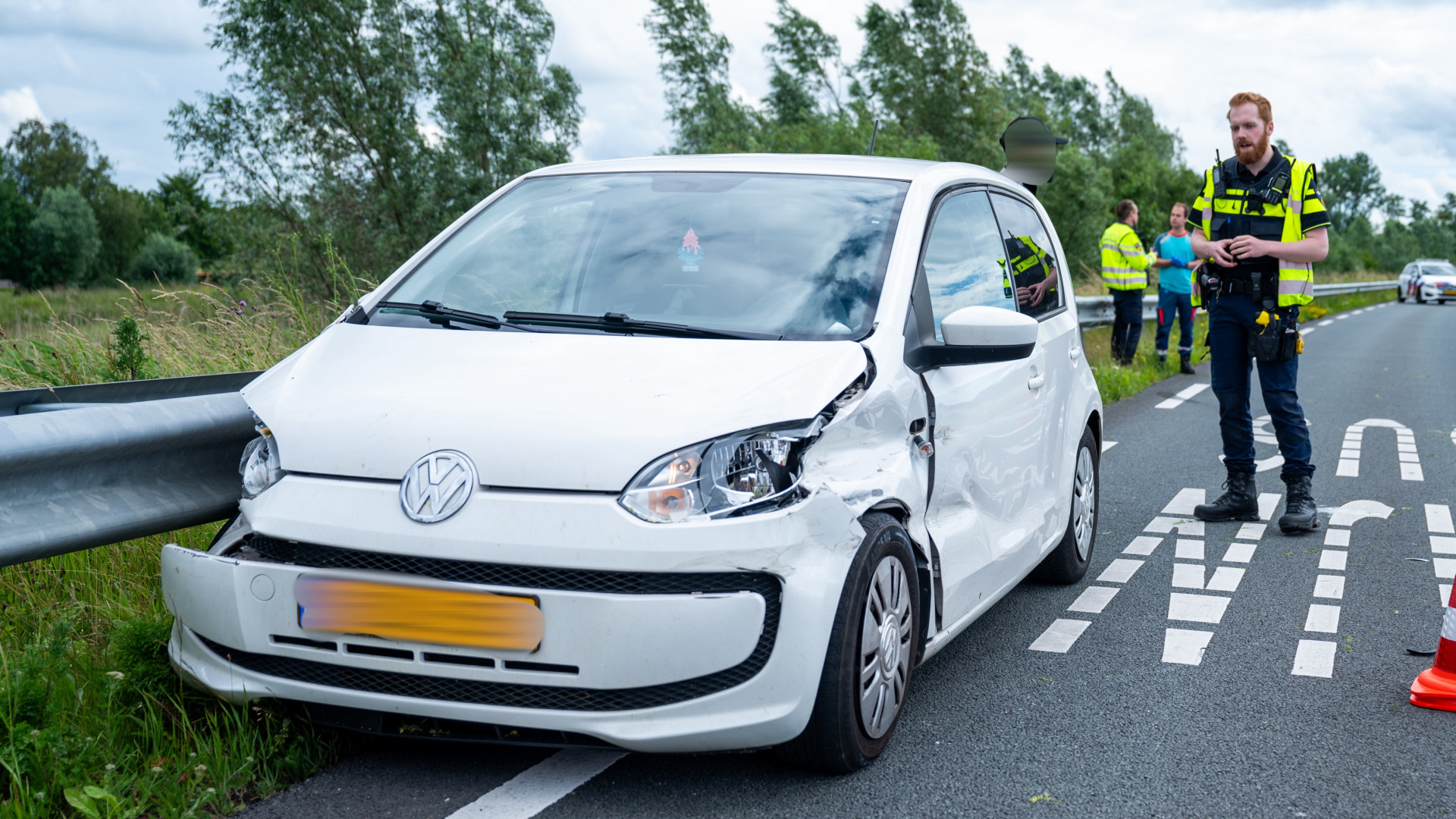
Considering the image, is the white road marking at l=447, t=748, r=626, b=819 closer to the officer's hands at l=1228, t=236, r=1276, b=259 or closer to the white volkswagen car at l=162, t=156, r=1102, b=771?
the white volkswagen car at l=162, t=156, r=1102, b=771

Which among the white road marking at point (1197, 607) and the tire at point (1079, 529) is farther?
the tire at point (1079, 529)

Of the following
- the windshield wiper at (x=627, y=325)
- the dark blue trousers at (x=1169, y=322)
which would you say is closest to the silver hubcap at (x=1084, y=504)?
the windshield wiper at (x=627, y=325)

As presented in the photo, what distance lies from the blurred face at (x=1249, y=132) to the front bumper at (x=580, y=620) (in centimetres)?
453

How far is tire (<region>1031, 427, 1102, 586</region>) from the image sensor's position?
17.2 feet

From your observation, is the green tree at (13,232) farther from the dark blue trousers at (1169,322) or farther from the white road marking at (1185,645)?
the white road marking at (1185,645)

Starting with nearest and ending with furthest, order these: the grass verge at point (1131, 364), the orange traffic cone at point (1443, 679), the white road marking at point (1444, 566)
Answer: the orange traffic cone at point (1443, 679) < the white road marking at point (1444, 566) < the grass verge at point (1131, 364)

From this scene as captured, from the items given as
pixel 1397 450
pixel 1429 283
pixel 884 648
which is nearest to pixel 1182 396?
pixel 1397 450

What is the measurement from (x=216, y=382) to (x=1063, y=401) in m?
3.28

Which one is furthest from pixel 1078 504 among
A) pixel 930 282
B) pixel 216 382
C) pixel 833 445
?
pixel 216 382

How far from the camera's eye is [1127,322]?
1498 cm

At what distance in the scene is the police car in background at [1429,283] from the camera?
41.6 metres

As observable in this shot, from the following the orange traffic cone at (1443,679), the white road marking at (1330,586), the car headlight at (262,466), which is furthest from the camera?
the white road marking at (1330,586)

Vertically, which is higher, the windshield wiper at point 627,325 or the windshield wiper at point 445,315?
the windshield wiper at point 445,315

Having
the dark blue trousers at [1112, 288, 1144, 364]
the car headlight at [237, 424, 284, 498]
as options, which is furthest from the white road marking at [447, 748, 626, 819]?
the dark blue trousers at [1112, 288, 1144, 364]
